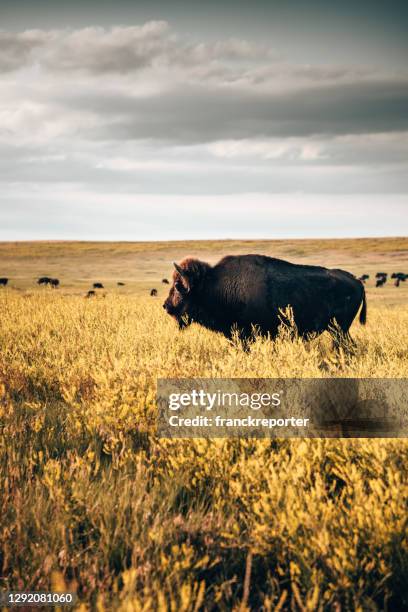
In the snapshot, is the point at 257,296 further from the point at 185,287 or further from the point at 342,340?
the point at 342,340

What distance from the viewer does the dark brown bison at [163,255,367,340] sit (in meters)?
8.43

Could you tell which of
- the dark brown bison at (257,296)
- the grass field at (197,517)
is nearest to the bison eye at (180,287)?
the dark brown bison at (257,296)

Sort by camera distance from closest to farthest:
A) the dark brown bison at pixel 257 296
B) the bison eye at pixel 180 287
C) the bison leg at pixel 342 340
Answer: the bison leg at pixel 342 340
the dark brown bison at pixel 257 296
the bison eye at pixel 180 287

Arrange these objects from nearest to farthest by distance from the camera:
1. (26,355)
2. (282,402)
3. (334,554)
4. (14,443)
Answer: (334,554) → (14,443) → (282,402) → (26,355)

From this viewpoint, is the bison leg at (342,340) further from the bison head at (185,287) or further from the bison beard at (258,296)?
the bison head at (185,287)

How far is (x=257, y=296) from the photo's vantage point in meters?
8.38

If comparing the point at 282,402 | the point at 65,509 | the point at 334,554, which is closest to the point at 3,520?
the point at 65,509

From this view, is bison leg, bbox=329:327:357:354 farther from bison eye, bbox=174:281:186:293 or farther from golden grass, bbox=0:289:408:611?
golden grass, bbox=0:289:408:611

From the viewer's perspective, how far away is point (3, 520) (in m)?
2.82

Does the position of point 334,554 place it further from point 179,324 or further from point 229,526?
point 179,324

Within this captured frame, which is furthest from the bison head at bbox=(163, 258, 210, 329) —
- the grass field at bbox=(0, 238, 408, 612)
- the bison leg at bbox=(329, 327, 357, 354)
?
the grass field at bbox=(0, 238, 408, 612)

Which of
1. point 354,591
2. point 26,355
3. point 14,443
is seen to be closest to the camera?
point 354,591

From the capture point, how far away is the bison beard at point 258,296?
8430 millimetres

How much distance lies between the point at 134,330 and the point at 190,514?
23.5 ft
